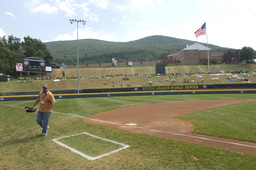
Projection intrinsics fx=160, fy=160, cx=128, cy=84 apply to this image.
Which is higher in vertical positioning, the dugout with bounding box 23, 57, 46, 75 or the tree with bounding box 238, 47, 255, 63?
the tree with bounding box 238, 47, 255, 63

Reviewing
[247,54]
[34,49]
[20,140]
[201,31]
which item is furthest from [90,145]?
[247,54]

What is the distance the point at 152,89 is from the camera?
122 feet

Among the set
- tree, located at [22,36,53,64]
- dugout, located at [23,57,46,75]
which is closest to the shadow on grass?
dugout, located at [23,57,46,75]

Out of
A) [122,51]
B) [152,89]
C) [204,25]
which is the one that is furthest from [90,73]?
[122,51]

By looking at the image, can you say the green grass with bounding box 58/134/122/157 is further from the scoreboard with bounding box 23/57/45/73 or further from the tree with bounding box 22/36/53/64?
the tree with bounding box 22/36/53/64

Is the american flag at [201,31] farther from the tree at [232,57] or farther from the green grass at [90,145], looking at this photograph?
the tree at [232,57]

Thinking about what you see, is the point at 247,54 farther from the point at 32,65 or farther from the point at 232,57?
the point at 32,65

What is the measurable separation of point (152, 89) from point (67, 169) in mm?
33839

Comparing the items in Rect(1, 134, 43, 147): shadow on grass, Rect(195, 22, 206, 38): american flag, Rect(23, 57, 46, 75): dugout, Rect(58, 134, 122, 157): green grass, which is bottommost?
Rect(1, 134, 43, 147): shadow on grass

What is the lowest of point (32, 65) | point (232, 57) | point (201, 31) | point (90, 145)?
point (90, 145)

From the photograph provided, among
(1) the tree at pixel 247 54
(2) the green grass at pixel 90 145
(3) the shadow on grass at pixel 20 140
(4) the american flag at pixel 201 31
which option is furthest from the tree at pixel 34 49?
(1) the tree at pixel 247 54

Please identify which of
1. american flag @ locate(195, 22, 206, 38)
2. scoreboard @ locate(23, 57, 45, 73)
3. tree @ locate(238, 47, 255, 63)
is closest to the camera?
american flag @ locate(195, 22, 206, 38)

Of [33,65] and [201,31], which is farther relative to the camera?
[33,65]

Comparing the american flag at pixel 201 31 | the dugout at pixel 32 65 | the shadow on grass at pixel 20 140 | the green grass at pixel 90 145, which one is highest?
the american flag at pixel 201 31
